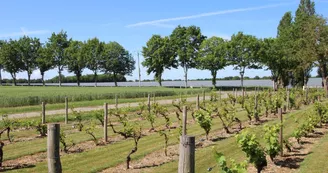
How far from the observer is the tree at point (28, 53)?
103 metres

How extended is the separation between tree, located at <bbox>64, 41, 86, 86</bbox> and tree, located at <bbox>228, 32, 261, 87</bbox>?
44.6 m

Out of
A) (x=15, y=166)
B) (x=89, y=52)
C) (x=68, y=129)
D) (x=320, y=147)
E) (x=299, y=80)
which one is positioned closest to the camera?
(x=15, y=166)

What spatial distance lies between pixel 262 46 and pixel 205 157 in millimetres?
60672

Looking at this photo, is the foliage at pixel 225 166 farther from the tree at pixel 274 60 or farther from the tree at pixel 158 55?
the tree at pixel 158 55

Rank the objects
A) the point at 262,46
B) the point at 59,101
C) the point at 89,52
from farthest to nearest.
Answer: the point at 89,52 → the point at 262,46 → the point at 59,101

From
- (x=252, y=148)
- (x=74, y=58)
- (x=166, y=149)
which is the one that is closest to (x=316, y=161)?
(x=252, y=148)

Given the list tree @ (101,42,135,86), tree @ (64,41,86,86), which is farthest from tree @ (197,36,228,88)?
tree @ (64,41,86,86)

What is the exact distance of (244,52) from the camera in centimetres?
6975

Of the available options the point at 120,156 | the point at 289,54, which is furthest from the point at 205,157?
the point at 289,54

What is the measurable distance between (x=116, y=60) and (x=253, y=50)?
41.7 meters

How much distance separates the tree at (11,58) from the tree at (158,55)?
43.7 m

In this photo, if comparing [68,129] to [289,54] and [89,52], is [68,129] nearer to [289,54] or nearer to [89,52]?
[289,54]

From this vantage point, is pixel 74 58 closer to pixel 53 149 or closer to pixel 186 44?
pixel 186 44

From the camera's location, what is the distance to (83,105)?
1366 inches
